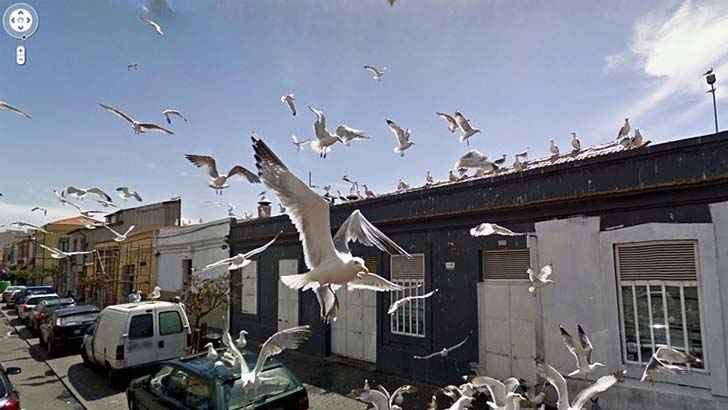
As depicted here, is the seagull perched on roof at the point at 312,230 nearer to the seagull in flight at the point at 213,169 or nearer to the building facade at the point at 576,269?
the seagull in flight at the point at 213,169

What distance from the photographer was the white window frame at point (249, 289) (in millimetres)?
16016

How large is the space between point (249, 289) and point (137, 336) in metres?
5.92

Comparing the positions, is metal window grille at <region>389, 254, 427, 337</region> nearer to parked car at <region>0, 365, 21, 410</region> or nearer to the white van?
the white van

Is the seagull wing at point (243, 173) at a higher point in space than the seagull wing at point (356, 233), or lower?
higher

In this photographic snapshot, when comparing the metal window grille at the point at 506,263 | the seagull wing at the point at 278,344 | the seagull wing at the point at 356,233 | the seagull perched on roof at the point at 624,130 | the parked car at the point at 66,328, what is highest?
the seagull perched on roof at the point at 624,130

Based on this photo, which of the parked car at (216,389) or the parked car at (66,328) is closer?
the parked car at (216,389)

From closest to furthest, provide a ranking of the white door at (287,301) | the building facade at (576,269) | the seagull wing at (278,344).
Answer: the seagull wing at (278,344) → the building facade at (576,269) → the white door at (287,301)

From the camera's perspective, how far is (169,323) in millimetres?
11133

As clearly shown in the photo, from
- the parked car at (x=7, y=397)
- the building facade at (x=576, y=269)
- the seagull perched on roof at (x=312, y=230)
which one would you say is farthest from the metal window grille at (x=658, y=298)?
the parked car at (x=7, y=397)

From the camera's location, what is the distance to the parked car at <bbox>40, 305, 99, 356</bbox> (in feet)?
47.3

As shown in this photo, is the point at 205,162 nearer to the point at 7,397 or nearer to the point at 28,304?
the point at 7,397

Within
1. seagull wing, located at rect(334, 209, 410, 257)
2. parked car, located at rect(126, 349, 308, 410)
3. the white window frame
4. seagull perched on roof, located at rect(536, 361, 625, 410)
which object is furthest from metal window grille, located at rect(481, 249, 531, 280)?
the white window frame

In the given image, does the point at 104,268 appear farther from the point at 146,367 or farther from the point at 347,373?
the point at 347,373

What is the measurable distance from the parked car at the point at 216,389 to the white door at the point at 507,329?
13.7 ft
